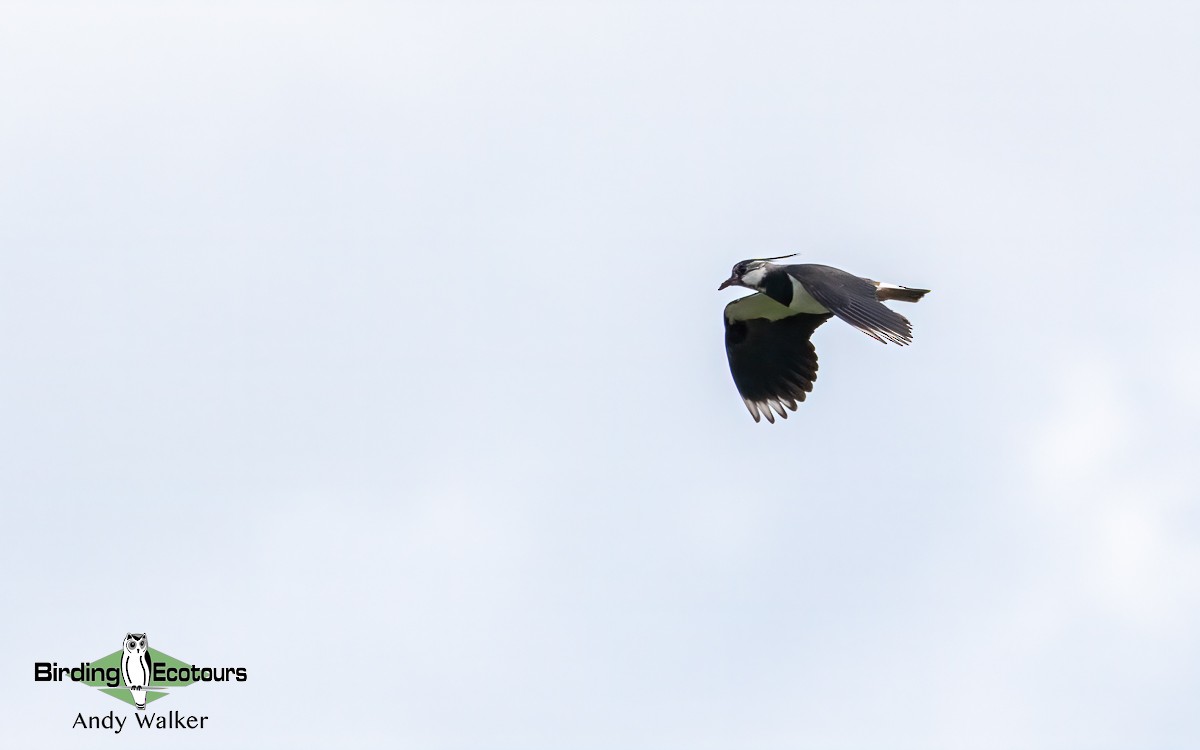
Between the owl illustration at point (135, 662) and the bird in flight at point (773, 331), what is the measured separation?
7.72 m

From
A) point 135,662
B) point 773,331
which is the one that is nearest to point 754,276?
point 773,331

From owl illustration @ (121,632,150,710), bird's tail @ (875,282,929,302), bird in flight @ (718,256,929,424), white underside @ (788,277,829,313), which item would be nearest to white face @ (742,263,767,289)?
bird in flight @ (718,256,929,424)

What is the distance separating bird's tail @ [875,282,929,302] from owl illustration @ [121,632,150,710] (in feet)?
31.4

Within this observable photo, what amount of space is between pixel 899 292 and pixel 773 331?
5.11ft

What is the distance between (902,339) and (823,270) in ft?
6.32

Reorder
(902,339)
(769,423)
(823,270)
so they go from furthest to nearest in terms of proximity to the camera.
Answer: (769,423)
(823,270)
(902,339)

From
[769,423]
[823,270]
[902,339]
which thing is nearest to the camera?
[902,339]

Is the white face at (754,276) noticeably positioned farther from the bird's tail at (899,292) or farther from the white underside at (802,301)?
the bird's tail at (899,292)

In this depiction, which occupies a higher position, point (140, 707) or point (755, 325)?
point (755, 325)

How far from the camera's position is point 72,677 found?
19312mm

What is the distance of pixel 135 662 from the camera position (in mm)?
20250

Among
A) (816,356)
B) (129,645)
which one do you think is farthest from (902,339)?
(129,645)

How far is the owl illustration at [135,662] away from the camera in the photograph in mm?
20188

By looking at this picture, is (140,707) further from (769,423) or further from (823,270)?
(823,270)
